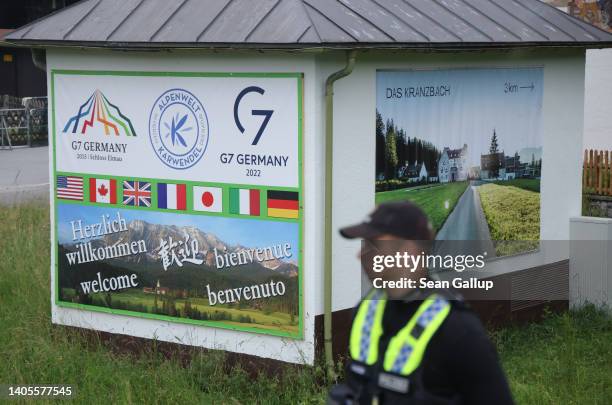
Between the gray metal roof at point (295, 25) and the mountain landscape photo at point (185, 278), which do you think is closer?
the gray metal roof at point (295, 25)

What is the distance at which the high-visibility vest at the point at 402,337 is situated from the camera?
13.2 ft

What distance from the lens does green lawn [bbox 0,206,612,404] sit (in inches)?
334

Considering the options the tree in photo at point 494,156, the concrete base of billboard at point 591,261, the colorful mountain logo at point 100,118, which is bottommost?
the concrete base of billboard at point 591,261

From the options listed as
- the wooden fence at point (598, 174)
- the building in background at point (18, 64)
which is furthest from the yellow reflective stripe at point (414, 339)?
the building in background at point (18, 64)

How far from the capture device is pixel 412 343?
13.3 ft

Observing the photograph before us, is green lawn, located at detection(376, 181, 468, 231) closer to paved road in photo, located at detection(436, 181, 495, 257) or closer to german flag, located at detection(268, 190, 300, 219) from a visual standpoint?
paved road in photo, located at detection(436, 181, 495, 257)

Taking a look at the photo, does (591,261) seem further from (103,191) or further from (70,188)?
(70,188)

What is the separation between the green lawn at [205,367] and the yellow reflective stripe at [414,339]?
417 cm

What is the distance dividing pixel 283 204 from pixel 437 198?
1778mm

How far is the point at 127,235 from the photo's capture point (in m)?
9.57

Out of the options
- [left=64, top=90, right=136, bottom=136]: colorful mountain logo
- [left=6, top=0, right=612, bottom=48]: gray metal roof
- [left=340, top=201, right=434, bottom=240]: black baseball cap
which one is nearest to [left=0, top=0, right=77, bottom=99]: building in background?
[left=64, top=90, right=136, bottom=136]: colorful mountain logo

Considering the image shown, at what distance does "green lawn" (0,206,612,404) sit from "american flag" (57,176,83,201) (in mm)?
1226

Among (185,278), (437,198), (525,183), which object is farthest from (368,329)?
(525,183)

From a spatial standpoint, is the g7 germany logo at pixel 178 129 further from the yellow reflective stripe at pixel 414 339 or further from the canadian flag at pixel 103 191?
the yellow reflective stripe at pixel 414 339
